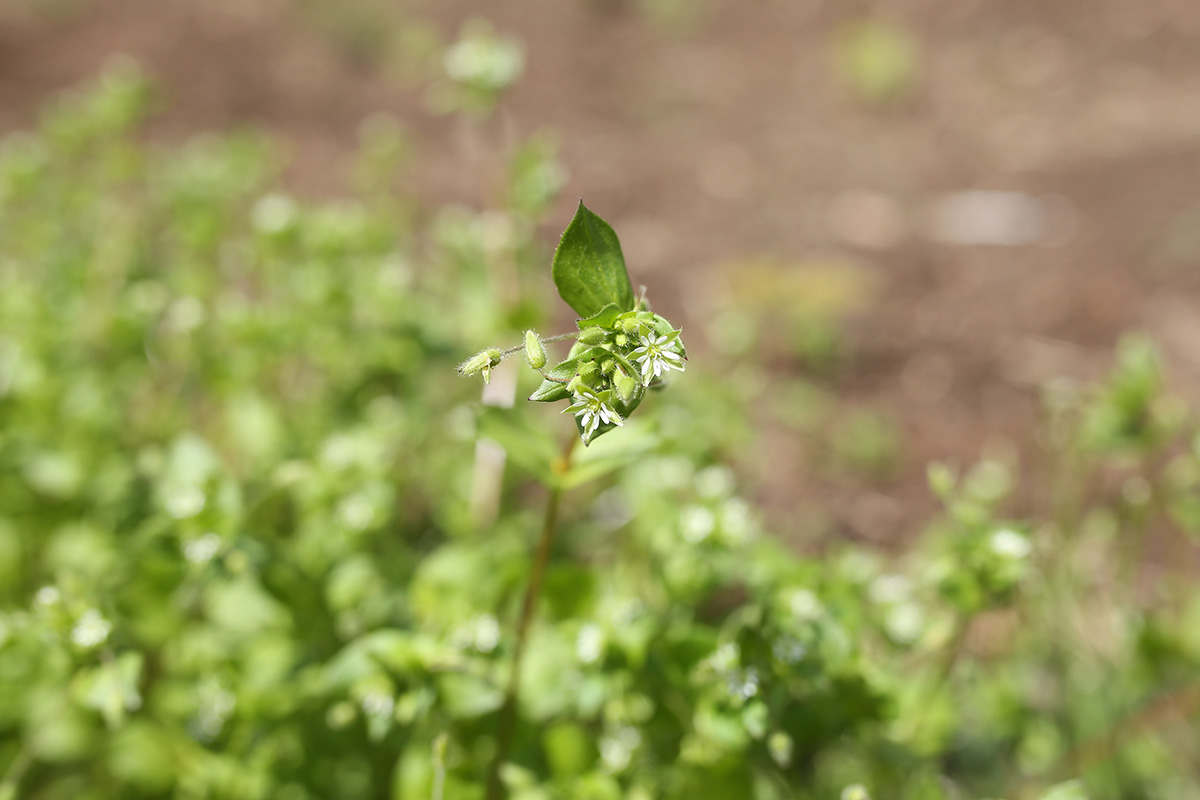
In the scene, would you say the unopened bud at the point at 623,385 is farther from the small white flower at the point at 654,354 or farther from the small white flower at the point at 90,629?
the small white flower at the point at 90,629

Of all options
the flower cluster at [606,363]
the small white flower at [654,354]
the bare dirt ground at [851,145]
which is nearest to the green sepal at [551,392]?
the flower cluster at [606,363]

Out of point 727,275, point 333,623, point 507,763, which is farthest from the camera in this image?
point 727,275

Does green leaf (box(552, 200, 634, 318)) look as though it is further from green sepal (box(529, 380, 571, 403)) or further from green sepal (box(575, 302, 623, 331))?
green sepal (box(529, 380, 571, 403))

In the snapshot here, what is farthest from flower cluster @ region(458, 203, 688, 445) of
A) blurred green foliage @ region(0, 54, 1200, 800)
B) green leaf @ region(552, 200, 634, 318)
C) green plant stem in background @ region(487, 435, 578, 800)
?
green plant stem in background @ region(487, 435, 578, 800)

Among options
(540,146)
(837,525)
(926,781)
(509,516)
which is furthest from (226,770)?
(837,525)

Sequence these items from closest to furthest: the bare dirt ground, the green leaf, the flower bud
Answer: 1. the flower bud
2. the green leaf
3. the bare dirt ground

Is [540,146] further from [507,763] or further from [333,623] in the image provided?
[507,763]

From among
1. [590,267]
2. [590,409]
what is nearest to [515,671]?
[590,409]
